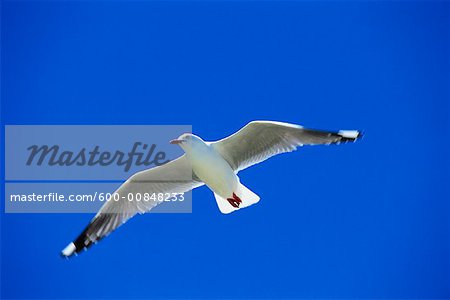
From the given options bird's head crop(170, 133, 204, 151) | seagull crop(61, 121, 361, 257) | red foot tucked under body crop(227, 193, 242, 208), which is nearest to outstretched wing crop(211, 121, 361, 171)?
seagull crop(61, 121, 361, 257)

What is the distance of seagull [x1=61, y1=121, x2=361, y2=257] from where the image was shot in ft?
17.9

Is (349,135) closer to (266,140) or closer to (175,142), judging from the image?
(266,140)

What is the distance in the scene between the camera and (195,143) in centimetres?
550

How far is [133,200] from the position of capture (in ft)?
19.0

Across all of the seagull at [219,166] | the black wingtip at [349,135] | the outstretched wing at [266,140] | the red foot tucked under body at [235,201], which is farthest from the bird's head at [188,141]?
the black wingtip at [349,135]

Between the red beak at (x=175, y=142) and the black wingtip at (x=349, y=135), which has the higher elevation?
the red beak at (x=175, y=142)

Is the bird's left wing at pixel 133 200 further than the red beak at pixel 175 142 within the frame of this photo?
Yes

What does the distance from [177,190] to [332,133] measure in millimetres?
1079

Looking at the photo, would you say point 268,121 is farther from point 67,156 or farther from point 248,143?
point 67,156

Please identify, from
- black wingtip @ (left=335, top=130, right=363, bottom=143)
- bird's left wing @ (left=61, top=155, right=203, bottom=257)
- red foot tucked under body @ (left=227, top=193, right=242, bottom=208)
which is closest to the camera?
black wingtip @ (left=335, top=130, right=363, bottom=143)

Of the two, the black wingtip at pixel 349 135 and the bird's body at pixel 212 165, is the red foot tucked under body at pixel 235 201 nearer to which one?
the bird's body at pixel 212 165

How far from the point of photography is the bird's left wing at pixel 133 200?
5.72 m

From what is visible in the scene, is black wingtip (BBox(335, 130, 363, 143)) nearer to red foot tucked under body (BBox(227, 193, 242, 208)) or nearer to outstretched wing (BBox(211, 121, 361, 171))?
outstretched wing (BBox(211, 121, 361, 171))

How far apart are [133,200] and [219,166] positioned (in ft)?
2.11
